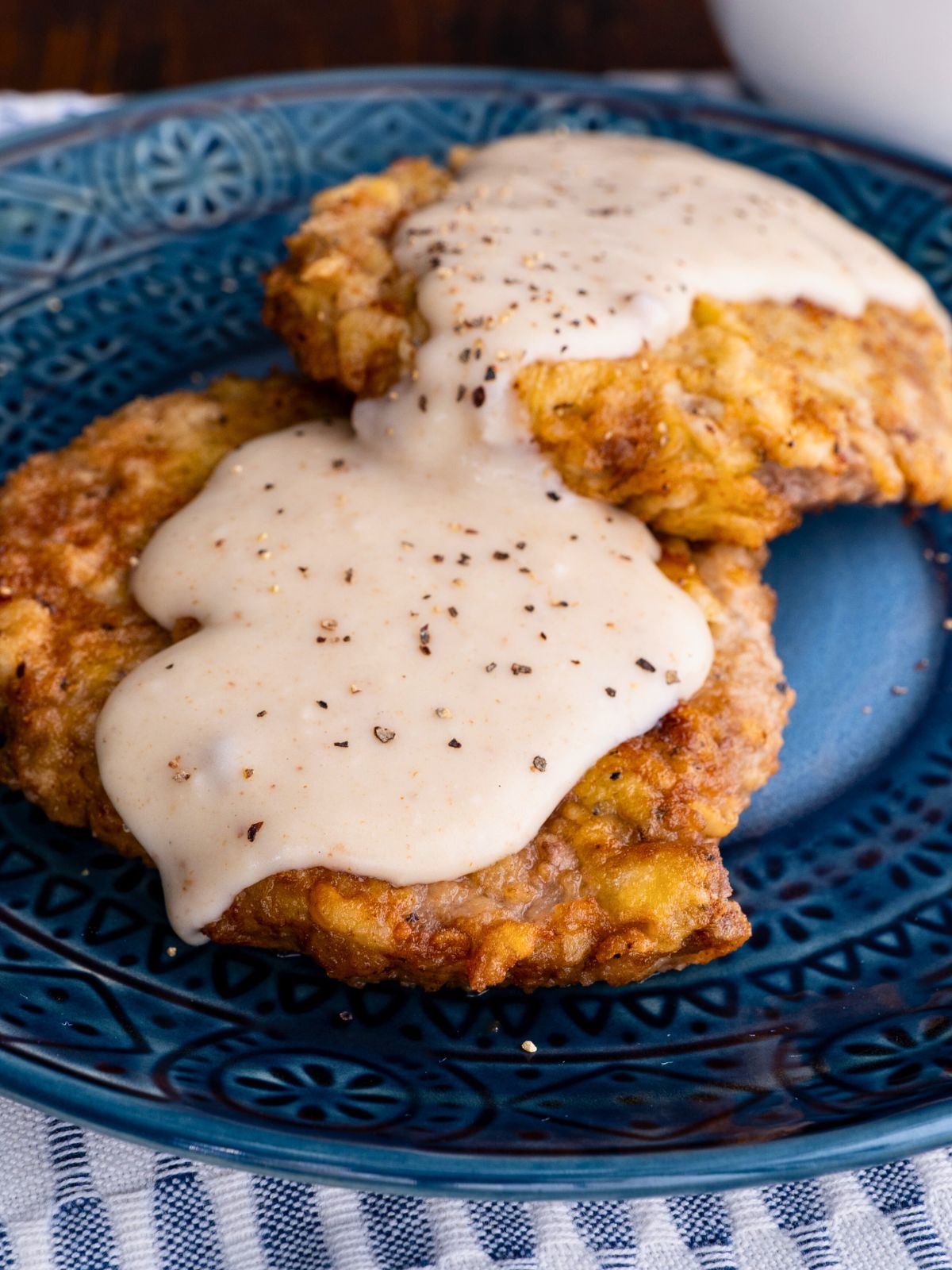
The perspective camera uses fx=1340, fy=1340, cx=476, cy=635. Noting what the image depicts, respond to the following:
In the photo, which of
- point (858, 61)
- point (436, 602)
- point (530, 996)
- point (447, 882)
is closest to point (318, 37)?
point (858, 61)

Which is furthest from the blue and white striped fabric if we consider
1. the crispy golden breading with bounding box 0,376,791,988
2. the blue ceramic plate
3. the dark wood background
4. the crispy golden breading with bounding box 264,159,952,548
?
the dark wood background

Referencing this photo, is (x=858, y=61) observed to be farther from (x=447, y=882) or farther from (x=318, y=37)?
(x=447, y=882)

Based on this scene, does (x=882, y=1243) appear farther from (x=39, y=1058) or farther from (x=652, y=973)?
(x=39, y=1058)

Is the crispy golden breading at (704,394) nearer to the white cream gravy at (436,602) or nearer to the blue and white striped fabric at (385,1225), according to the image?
the white cream gravy at (436,602)

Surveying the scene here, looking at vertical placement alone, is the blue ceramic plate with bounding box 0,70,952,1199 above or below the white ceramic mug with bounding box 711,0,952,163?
below

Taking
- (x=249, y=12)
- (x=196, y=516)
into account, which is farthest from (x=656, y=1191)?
(x=249, y=12)

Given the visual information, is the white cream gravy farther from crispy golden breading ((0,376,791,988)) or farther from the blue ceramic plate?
the blue ceramic plate
